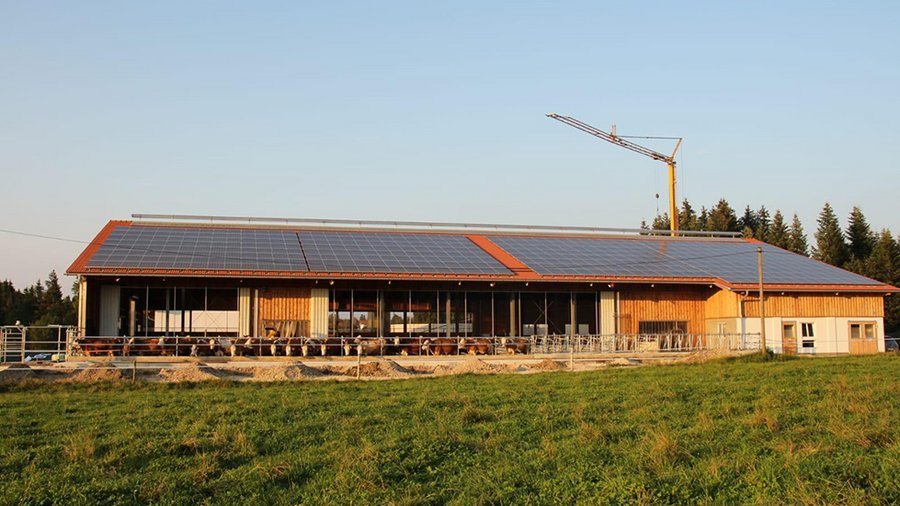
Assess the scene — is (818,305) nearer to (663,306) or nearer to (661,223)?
(663,306)

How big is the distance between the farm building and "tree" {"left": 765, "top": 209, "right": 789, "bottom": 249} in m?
42.1

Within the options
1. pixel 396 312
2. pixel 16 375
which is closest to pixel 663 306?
pixel 396 312

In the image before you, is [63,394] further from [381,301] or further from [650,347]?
[650,347]

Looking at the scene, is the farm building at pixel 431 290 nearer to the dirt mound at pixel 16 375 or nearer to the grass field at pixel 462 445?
the dirt mound at pixel 16 375

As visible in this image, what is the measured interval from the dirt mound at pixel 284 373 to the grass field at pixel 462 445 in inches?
149

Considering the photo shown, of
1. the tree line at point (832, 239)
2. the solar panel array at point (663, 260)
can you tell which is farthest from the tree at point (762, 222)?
the solar panel array at point (663, 260)

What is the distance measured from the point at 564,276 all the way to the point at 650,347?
4.77 m

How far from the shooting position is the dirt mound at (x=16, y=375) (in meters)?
21.6

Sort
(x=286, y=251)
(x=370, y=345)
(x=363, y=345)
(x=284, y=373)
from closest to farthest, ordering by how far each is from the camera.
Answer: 1. (x=284, y=373)
2. (x=370, y=345)
3. (x=363, y=345)
4. (x=286, y=251)

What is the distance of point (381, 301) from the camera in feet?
120

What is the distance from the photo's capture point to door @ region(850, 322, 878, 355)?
1516 inches

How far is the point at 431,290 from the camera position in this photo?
37.0 m

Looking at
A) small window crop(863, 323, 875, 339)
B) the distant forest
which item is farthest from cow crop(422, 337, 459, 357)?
the distant forest

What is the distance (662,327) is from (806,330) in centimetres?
636
